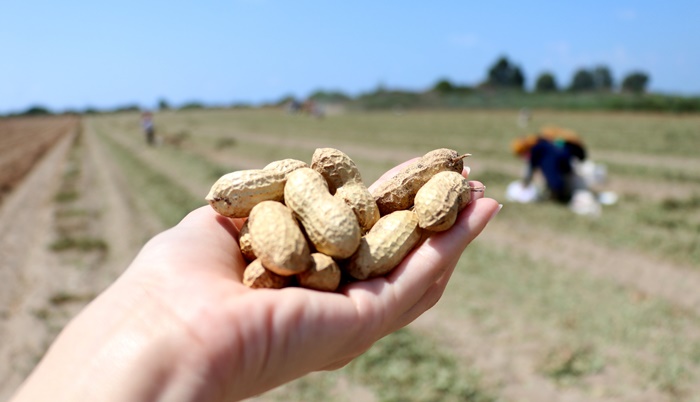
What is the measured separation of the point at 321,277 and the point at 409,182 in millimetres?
726

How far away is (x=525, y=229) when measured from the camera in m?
7.03

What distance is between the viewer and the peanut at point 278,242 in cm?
181

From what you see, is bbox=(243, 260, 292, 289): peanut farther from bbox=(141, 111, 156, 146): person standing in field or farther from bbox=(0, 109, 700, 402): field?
bbox=(141, 111, 156, 146): person standing in field

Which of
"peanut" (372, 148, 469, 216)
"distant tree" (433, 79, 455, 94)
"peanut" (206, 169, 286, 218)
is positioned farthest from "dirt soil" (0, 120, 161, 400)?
"distant tree" (433, 79, 455, 94)

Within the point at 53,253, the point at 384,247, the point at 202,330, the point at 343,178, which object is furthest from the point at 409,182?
the point at 53,253

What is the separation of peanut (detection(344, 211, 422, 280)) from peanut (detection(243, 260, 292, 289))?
27 cm

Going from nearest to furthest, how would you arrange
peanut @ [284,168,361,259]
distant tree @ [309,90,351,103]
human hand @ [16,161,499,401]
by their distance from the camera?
human hand @ [16,161,499,401] → peanut @ [284,168,361,259] → distant tree @ [309,90,351,103]

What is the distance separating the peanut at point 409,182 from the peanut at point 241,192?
470 millimetres

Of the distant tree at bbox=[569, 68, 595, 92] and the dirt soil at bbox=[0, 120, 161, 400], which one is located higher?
the distant tree at bbox=[569, 68, 595, 92]

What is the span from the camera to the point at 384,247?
2.00 meters

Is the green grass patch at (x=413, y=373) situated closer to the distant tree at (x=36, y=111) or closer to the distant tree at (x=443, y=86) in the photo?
the distant tree at (x=443, y=86)

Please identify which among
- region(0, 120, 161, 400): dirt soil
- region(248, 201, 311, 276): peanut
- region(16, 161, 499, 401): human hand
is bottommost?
region(0, 120, 161, 400): dirt soil

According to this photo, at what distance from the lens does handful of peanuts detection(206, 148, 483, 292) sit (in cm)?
185

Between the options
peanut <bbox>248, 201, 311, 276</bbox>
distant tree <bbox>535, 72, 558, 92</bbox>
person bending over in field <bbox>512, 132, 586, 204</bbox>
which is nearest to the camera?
peanut <bbox>248, 201, 311, 276</bbox>
